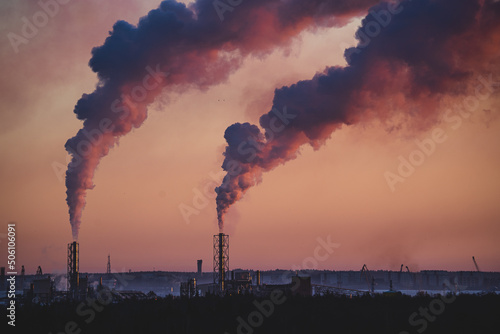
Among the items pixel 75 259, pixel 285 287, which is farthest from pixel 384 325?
Answer: pixel 75 259

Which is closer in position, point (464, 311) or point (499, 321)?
point (499, 321)

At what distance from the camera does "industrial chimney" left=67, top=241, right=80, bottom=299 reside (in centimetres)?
7725

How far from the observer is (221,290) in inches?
3167

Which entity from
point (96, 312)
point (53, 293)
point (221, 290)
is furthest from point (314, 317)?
point (53, 293)

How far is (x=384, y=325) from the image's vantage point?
1617 inches

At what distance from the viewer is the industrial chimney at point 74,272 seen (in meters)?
77.2

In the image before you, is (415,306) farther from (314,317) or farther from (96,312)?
(96,312)

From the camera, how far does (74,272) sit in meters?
78.5

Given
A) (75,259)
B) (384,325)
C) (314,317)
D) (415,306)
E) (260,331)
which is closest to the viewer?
(260,331)

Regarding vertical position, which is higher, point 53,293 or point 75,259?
point 75,259

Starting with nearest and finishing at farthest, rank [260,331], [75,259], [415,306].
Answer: [260,331]
[415,306]
[75,259]

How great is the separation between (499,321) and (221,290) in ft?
146

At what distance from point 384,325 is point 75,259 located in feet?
165

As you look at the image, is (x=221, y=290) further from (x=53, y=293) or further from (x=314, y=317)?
(x=314, y=317)
